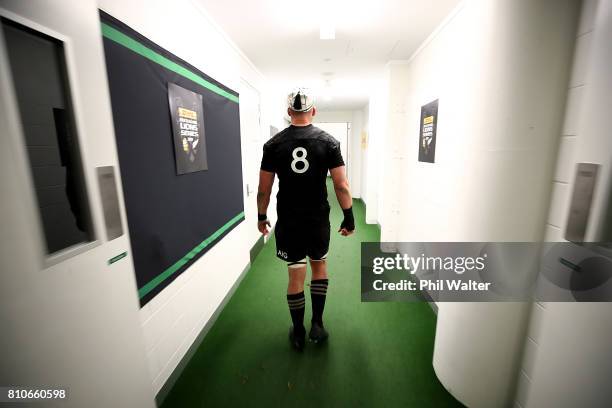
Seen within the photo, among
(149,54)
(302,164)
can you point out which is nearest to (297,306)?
(302,164)

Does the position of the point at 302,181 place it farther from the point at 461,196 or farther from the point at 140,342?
the point at 140,342

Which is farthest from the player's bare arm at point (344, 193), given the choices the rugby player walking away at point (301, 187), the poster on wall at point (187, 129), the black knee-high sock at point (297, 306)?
the poster on wall at point (187, 129)

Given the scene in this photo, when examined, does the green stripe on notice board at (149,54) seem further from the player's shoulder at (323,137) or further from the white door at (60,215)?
the player's shoulder at (323,137)

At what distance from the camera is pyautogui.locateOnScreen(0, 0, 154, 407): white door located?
690mm

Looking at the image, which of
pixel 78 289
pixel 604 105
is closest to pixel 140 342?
pixel 78 289

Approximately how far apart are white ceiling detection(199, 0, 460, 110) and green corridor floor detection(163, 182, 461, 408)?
242 centimetres

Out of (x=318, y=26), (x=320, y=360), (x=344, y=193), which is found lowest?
(x=320, y=360)

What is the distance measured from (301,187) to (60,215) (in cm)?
119

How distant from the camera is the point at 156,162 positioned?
1.52 meters

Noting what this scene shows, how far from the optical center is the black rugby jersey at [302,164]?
5.72 ft

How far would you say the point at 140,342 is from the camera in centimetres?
117

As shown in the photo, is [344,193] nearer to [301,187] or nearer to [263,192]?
[301,187]

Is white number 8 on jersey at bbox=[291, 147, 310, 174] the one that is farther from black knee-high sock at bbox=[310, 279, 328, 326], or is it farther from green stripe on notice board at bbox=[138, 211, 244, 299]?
green stripe on notice board at bbox=[138, 211, 244, 299]

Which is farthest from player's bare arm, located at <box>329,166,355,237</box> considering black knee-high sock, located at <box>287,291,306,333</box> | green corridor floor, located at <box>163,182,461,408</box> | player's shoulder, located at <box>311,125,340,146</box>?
green corridor floor, located at <box>163,182,461,408</box>
